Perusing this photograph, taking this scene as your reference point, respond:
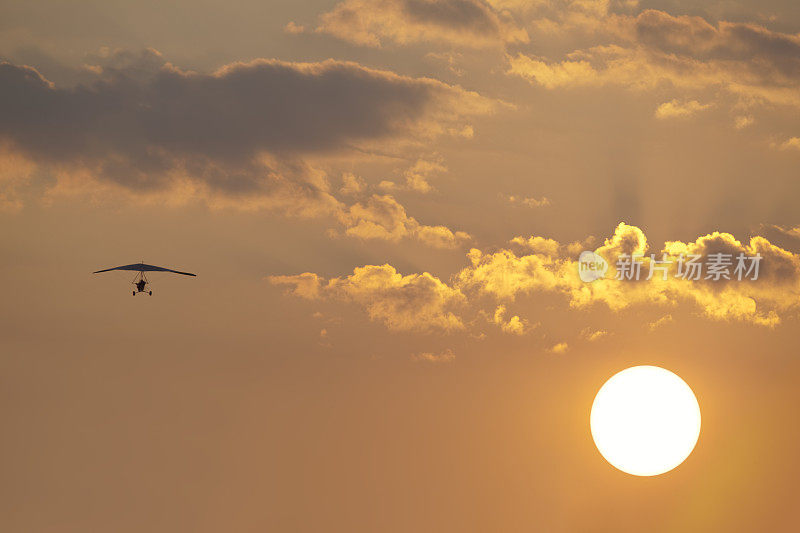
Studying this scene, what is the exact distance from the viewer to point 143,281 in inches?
6083

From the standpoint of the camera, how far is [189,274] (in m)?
146

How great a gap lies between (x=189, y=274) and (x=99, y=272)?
17039 mm

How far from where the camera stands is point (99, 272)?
142 m

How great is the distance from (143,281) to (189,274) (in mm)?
15025

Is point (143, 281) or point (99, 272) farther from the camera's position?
point (143, 281)

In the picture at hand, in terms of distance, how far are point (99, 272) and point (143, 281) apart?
42.8 feet
